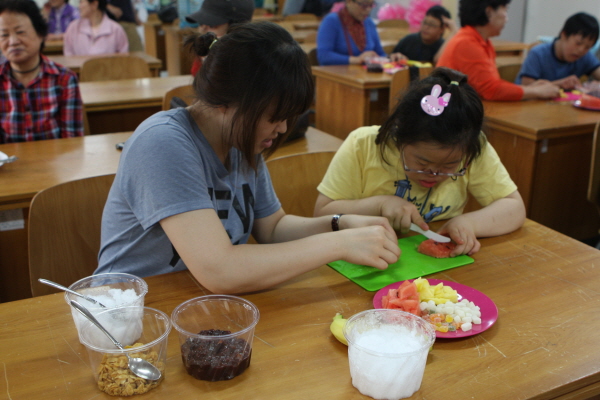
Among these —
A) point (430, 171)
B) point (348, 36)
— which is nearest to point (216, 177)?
point (430, 171)

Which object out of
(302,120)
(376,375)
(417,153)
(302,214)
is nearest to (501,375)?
(376,375)

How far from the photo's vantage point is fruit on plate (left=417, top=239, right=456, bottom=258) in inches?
54.0

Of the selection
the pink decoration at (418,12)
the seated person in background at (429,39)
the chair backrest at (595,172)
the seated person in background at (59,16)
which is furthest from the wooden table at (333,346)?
the pink decoration at (418,12)

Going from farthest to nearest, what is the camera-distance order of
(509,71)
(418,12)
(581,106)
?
(418,12), (509,71), (581,106)

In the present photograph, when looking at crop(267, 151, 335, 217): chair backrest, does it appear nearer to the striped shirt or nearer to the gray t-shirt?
the gray t-shirt

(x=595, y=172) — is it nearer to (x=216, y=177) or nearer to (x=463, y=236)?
(x=463, y=236)

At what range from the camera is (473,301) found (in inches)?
44.9

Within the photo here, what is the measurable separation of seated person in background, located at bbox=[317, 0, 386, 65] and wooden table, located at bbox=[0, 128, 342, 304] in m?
2.28

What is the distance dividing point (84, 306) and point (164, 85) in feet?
9.36

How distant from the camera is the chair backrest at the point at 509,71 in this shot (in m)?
4.18

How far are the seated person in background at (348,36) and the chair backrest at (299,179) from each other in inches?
113

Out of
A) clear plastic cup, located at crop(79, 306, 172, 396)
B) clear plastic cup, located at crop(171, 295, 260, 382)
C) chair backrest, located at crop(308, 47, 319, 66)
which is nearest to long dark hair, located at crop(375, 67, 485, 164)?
clear plastic cup, located at crop(171, 295, 260, 382)

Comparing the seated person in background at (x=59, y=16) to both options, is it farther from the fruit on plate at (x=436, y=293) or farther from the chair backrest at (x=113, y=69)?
the fruit on plate at (x=436, y=293)

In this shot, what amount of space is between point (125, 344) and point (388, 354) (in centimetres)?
44
